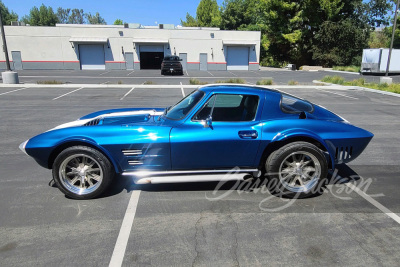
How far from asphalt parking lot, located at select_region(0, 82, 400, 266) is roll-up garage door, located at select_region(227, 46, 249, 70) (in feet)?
121

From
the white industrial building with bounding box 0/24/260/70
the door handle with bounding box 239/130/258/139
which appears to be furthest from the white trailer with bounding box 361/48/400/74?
the door handle with bounding box 239/130/258/139

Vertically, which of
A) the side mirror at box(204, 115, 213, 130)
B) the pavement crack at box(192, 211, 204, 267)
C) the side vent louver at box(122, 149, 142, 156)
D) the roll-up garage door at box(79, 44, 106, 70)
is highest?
the roll-up garage door at box(79, 44, 106, 70)

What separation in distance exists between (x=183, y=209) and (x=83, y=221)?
3.92 feet

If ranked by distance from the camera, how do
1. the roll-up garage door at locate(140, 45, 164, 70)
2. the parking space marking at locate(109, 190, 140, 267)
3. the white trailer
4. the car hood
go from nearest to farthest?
the parking space marking at locate(109, 190, 140, 267)
the car hood
the white trailer
the roll-up garage door at locate(140, 45, 164, 70)

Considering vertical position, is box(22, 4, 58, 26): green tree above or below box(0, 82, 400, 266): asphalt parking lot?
above

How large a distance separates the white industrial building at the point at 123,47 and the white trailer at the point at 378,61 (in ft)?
44.5

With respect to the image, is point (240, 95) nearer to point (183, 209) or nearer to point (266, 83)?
point (183, 209)

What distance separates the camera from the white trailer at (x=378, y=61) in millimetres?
31781

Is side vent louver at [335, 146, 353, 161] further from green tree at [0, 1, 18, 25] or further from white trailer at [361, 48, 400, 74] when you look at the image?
green tree at [0, 1, 18, 25]

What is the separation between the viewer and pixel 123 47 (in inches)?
1487

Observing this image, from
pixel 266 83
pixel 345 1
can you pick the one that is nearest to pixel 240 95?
pixel 266 83

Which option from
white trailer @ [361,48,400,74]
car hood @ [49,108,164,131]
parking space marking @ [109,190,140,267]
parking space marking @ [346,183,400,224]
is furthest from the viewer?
white trailer @ [361,48,400,74]

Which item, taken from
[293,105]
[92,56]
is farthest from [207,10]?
[293,105]

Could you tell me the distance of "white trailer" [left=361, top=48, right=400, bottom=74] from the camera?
3178 cm
